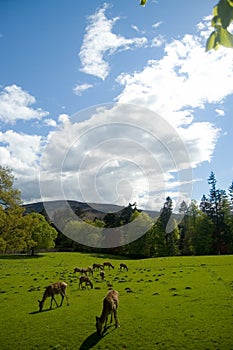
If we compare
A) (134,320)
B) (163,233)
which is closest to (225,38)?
(134,320)

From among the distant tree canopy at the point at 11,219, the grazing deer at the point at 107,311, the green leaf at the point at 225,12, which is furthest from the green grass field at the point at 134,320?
the green leaf at the point at 225,12

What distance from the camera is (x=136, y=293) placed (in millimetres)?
23406

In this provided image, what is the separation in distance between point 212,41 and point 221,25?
0.14 m

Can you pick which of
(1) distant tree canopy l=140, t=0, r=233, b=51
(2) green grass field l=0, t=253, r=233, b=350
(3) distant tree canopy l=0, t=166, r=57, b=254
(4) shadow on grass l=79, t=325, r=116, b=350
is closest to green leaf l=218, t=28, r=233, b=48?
(1) distant tree canopy l=140, t=0, r=233, b=51

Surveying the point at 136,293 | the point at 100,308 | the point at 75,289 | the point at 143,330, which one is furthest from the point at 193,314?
the point at 75,289

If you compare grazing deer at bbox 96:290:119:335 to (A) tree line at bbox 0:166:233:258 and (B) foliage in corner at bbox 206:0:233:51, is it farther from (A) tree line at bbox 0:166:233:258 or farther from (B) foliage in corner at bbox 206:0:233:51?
(A) tree line at bbox 0:166:233:258

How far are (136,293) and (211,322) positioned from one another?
8.40m

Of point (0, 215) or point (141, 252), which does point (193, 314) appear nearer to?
point (0, 215)

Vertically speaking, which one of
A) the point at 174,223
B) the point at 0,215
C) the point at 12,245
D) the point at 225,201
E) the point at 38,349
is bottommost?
the point at 38,349

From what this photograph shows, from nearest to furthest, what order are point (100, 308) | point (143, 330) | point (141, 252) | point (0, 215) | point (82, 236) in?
point (143, 330), point (100, 308), point (0, 215), point (141, 252), point (82, 236)

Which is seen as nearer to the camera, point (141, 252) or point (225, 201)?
point (141, 252)

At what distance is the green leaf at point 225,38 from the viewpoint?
2.55m

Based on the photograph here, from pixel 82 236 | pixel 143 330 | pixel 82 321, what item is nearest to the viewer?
pixel 143 330

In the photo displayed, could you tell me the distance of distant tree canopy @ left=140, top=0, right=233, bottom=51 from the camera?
247 centimetres
